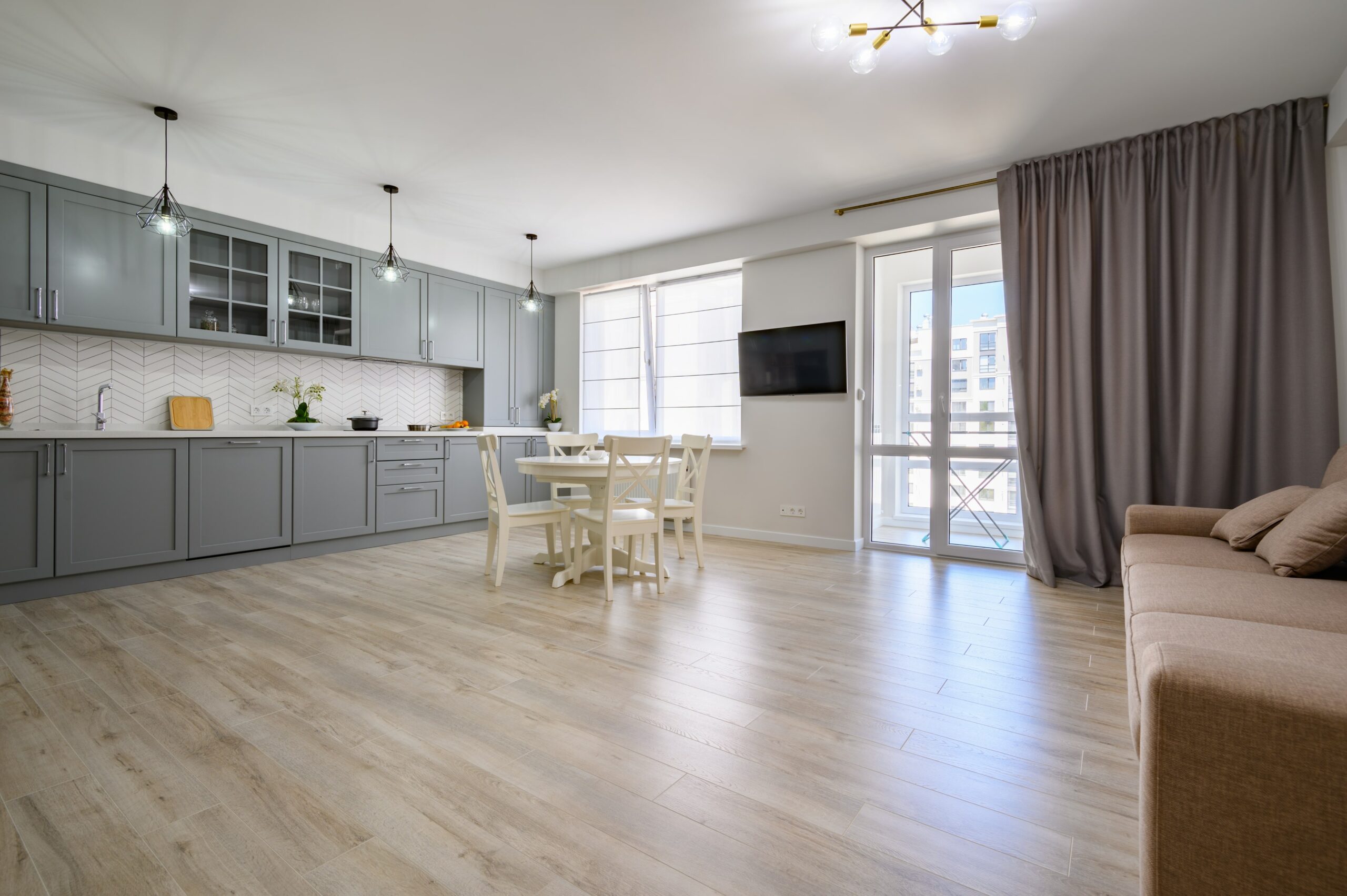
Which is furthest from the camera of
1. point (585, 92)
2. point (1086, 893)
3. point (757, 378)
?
point (757, 378)

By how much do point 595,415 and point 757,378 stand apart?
2.00 metres

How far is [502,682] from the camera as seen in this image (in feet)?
7.17

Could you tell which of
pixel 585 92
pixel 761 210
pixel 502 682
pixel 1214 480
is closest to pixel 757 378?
pixel 761 210

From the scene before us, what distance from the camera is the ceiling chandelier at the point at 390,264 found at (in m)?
4.45

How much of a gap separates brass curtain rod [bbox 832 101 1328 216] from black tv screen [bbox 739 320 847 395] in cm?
83

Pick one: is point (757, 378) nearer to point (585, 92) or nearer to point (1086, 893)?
point (585, 92)

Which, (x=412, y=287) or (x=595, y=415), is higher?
(x=412, y=287)

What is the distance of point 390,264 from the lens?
449 centimetres

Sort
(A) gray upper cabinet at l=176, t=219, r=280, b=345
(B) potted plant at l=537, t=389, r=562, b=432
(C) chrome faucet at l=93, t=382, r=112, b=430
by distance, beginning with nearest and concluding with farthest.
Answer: (C) chrome faucet at l=93, t=382, r=112, b=430
(A) gray upper cabinet at l=176, t=219, r=280, b=345
(B) potted plant at l=537, t=389, r=562, b=432

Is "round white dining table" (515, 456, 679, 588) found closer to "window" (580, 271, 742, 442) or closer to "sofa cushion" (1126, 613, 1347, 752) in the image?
"window" (580, 271, 742, 442)

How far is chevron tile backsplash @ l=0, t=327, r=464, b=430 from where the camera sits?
3641 millimetres

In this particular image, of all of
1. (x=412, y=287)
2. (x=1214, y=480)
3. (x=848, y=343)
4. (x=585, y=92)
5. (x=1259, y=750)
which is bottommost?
(x=1259, y=750)

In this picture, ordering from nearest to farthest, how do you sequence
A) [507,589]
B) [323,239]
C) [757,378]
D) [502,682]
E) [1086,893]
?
1. [1086,893]
2. [502,682]
3. [507,589]
4. [323,239]
5. [757,378]

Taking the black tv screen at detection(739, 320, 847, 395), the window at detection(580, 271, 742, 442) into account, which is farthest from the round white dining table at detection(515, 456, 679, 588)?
the window at detection(580, 271, 742, 442)
